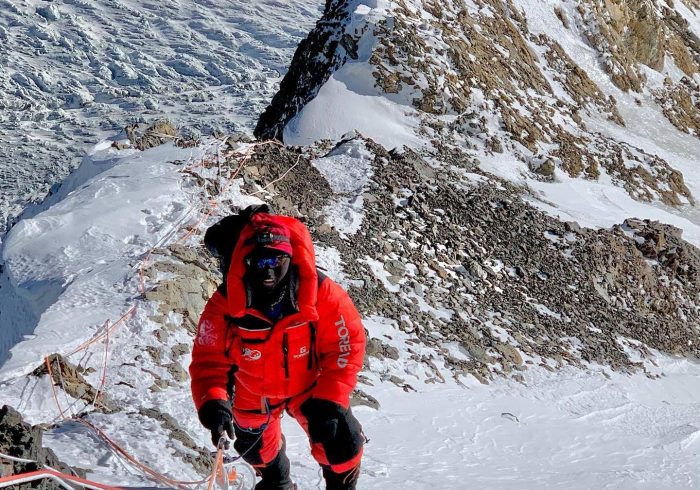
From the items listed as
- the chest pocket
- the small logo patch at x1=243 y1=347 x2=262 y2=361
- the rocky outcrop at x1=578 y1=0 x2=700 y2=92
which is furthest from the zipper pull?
the rocky outcrop at x1=578 y1=0 x2=700 y2=92

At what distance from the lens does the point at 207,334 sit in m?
4.03

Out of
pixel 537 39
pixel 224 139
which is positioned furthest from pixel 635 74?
pixel 224 139

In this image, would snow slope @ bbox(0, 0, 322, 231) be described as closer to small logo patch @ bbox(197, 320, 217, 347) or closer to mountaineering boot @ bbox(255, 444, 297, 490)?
mountaineering boot @ bbox(255, 444, 297, 490)

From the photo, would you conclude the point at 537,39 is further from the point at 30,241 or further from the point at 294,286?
the point at 294,286

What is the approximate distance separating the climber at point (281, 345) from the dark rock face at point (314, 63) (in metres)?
17.6

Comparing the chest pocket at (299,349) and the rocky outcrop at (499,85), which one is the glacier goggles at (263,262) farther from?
the rocky outcrop at (499,85)

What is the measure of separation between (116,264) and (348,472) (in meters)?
5.24

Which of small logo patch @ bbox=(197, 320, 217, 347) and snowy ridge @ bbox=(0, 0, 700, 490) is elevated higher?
small logo patch @ bbox=(197, 320, 217, 347)

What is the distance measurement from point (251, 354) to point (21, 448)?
4.33ft

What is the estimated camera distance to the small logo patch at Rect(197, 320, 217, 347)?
400 centimetres

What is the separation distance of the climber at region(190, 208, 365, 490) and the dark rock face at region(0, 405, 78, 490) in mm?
903

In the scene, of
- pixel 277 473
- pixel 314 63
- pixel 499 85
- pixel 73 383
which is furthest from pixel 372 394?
pixel 499 85

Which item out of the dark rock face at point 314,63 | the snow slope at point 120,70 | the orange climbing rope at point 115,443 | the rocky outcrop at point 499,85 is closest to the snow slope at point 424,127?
the rocky outcrop at point 499,85

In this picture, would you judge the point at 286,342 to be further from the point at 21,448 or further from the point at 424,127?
the point at 424,127
